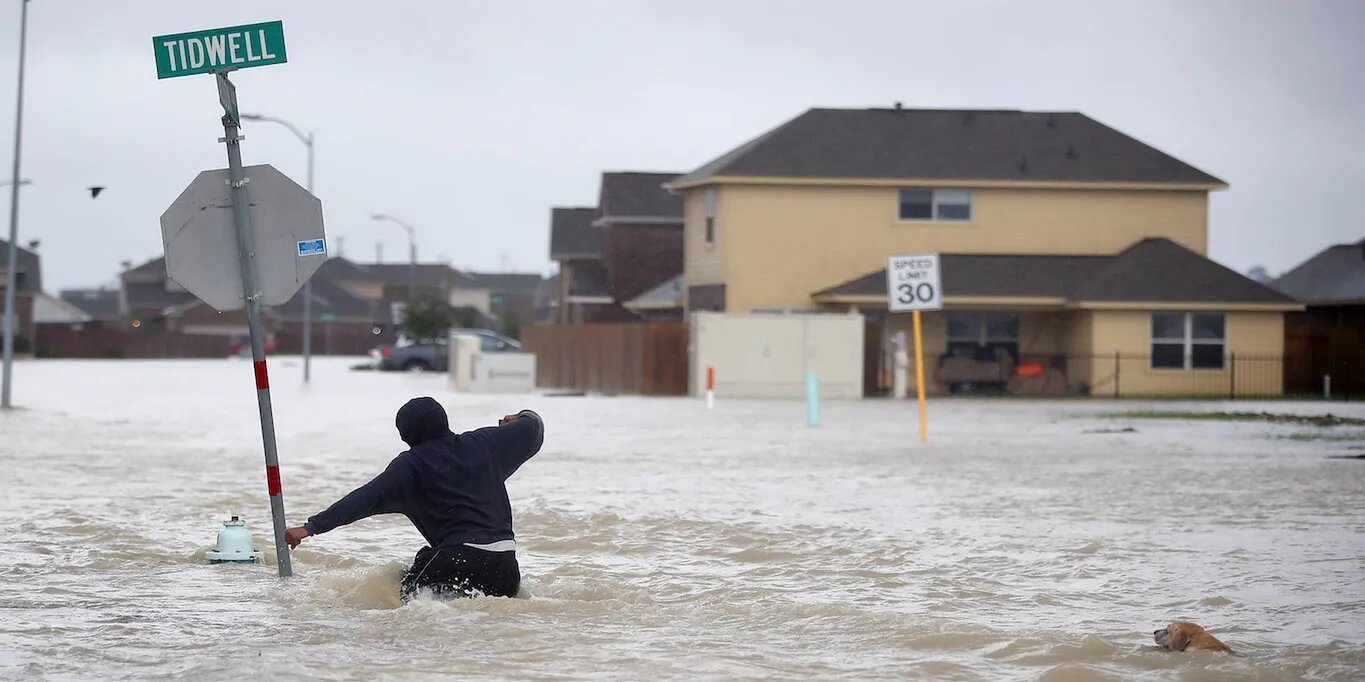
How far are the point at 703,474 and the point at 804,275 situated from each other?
2521 centimetres

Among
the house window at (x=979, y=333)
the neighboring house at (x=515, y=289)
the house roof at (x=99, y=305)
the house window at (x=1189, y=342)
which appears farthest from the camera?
the neighboring house at (x=515, y=289)

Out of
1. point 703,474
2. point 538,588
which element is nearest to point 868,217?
point 703,474

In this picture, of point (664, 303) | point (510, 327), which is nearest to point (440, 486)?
point (664, 303)

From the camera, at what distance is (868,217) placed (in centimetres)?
4522

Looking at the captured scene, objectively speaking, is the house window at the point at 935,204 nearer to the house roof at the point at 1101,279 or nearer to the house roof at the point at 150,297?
the house roof at the point at 1101,279

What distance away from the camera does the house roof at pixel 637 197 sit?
63.2 meters

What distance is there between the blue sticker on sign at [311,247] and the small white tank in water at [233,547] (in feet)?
7.40

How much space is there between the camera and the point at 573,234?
72312 mm

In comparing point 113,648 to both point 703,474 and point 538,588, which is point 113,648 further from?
point 703,474

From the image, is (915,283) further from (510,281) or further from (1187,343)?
(510,281)

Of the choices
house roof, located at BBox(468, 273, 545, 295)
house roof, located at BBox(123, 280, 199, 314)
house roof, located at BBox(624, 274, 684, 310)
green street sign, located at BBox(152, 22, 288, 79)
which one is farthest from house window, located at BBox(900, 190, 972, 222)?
house roof, located at BBox(468, 273, 545, 295)

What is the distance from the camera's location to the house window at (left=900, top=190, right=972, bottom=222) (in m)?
45.6

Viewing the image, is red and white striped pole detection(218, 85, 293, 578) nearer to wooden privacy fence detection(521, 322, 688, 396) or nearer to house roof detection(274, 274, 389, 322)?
wooden privacy fence detection(521, 322, 688, 396)

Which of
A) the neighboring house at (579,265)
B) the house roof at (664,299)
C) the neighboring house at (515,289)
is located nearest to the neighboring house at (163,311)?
the neighboring house at (515,289)
